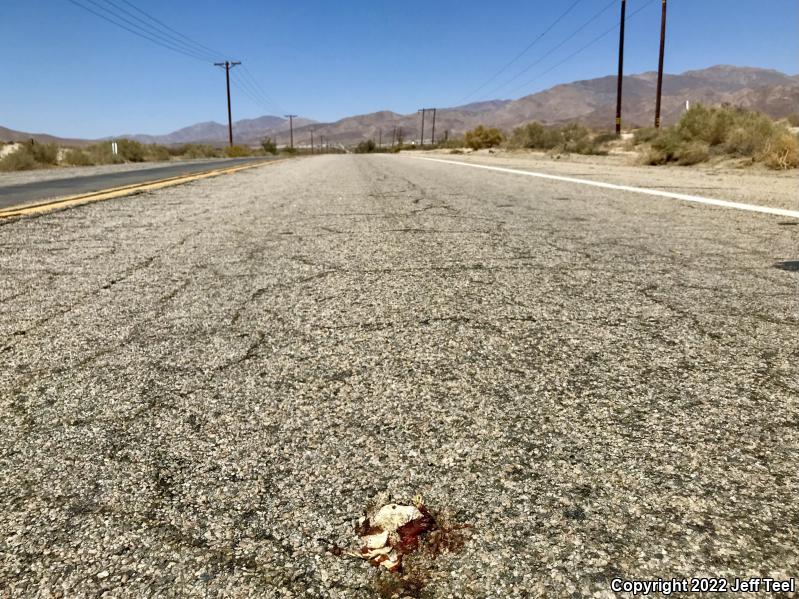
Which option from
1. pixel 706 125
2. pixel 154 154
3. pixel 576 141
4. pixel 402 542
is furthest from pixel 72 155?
pixel 402 542

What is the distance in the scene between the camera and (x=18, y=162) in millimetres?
20281

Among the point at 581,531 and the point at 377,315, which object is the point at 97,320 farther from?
the point at 581,531

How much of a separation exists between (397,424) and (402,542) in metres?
0.34

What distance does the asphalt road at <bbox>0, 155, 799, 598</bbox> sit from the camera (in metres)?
0.82

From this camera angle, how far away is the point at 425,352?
5.20 feet

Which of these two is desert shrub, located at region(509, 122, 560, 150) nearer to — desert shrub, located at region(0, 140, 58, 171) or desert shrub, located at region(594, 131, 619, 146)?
desert shrub, located at region(594, 131, 619, 146)

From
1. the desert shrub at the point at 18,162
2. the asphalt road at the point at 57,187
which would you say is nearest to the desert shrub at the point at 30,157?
the desert shrub at the point at 18,162

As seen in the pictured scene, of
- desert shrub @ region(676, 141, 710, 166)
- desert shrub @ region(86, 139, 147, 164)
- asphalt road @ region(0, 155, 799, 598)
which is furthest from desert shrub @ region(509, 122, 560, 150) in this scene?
asphalt road @ region(0, 155, 799, 598)

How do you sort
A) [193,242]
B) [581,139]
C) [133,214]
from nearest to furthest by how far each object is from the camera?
[193,242] < [133,214] < [581,139]

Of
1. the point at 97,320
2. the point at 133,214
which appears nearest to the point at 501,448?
the point at 97,320

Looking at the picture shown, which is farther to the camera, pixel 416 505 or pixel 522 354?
pixel 522 354

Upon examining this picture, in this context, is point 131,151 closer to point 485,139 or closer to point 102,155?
point 102,155

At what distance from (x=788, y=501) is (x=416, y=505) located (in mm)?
604

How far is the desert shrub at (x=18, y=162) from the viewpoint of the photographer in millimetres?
19812
